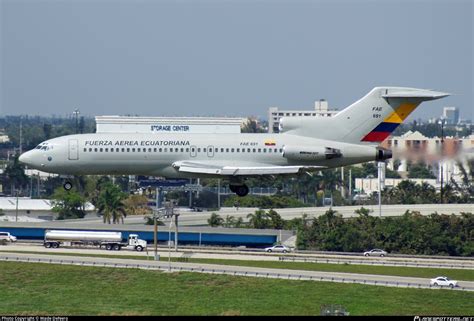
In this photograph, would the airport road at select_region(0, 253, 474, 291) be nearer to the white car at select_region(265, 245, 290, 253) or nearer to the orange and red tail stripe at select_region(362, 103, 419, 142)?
the orange and red tail stripe at select_region(362, 103, 419, 142)

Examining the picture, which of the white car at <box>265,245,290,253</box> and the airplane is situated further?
the white car at <box>265,245,290,253</box>

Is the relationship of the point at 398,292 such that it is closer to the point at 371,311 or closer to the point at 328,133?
the point at 371,311

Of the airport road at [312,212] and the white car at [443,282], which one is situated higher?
the airport road at [312,212]

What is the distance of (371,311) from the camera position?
3831 inches

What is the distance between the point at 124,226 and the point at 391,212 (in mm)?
43968

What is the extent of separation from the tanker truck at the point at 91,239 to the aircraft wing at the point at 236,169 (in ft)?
77.3

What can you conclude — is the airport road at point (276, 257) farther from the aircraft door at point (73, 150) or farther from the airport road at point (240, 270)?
the aircraft door at point (73, 150)

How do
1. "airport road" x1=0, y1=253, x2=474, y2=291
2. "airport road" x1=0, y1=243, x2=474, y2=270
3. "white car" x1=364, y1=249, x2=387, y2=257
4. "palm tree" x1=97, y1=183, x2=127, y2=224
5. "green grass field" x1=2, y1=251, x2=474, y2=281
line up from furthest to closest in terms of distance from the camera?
1. "palm tree" x1=97, y1=183, x2=127, y2=224
2. "white car" x1=364, y1=249, x2=387, y2=257
3. "airport road" x1=0, y1=243, x2=474, y2=270
4. "green grass field" x1=2, y1=251, x2=474, y2=281
5. "airport road" x1=0, y1=253, x2=474, y2=291

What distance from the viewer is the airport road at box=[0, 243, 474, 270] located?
126875 millimetres

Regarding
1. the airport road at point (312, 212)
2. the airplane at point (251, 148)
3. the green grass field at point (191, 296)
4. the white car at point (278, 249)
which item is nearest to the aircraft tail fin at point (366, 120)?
the airplane at point (251, 148)

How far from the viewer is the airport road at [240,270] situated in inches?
4313

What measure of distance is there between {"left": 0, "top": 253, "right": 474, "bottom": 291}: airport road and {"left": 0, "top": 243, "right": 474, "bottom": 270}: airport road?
7035 millimetres

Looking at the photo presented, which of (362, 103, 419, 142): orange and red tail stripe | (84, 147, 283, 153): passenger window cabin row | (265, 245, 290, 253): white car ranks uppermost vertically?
(362, 103, 419, 142): orange and red tail stripe

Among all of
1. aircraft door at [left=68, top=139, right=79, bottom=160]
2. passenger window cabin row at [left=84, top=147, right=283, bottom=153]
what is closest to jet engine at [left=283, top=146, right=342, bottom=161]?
passenger window cabin row at [left=84, top=147, right=283, bottom=153]
